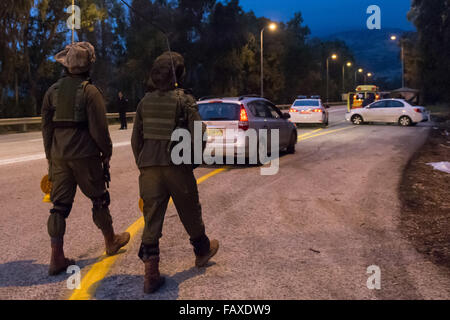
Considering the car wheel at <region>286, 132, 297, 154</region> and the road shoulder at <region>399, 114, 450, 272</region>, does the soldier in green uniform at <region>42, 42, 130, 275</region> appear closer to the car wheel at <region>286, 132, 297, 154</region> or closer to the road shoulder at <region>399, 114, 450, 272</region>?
the road shoulder at <region>399, 114, 450, 272</region>

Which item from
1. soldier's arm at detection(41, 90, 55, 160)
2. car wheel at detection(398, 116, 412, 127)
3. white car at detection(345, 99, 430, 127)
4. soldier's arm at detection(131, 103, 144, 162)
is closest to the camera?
soldier's arm at detection(131, 103, 144, 162)

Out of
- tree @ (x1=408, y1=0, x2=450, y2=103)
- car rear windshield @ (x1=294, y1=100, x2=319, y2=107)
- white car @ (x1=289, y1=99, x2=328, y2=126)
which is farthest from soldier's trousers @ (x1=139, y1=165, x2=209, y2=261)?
tree @ (x1=408, y1=0, x2=450, y2=103)

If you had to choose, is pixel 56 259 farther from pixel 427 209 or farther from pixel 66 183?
pixel 427 209

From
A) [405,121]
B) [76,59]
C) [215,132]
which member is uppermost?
[76,59]

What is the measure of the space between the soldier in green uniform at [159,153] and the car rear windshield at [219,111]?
729cm

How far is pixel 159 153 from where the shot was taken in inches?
167

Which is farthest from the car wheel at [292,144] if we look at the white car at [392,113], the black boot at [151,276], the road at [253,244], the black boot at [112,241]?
the white car at [392,113]

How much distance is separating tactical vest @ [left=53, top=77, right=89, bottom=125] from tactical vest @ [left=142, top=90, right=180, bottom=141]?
686mm

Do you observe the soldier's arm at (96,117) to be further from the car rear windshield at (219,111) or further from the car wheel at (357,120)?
the car wheel at (357,120)

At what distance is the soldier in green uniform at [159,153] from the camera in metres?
4.23

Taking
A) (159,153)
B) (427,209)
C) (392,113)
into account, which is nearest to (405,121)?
(392,113)

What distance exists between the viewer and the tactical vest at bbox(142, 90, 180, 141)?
13.9 ft

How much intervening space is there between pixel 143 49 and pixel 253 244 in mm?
52339

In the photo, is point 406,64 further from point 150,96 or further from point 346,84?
point 150,96
